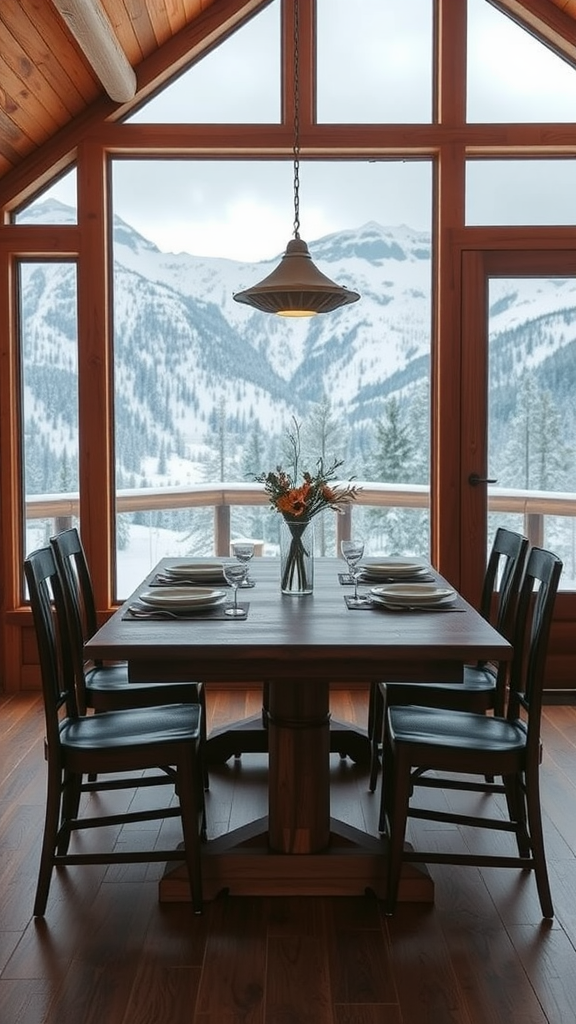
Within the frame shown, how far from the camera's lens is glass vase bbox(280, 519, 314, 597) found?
3119 millimetres

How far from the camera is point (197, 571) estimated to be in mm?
3439

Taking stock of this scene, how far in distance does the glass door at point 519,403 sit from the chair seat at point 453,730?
2099 millimetres

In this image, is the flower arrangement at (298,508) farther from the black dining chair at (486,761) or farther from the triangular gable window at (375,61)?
the triangular gable window at (375,61)

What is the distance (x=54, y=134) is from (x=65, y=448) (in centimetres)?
153

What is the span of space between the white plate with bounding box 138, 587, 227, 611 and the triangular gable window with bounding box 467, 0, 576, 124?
10.3 ft

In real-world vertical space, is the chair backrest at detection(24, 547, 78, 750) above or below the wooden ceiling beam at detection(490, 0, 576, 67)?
below

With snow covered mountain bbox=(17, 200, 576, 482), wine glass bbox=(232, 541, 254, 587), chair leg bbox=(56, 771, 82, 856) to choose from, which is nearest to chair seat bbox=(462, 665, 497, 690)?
wine glass bbox=(232, 541, 254, 587)

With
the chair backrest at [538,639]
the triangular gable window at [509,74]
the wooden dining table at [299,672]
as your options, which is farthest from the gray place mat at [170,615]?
the triangular gable window at [509,74]

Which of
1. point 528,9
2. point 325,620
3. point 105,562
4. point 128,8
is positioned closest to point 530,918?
point 325,620

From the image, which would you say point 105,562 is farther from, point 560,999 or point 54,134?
point 560,999

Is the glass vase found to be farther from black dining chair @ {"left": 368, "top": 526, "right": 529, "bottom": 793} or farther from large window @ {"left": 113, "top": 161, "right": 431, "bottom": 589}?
large window @ {"left": 113, "top": 161, "right": 431, "bottom": 589}

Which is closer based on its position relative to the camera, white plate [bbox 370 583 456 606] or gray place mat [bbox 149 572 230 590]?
white plate [bbox 370 583 456 606]

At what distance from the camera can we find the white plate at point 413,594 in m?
2.96

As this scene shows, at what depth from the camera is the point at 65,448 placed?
511 centimetres
